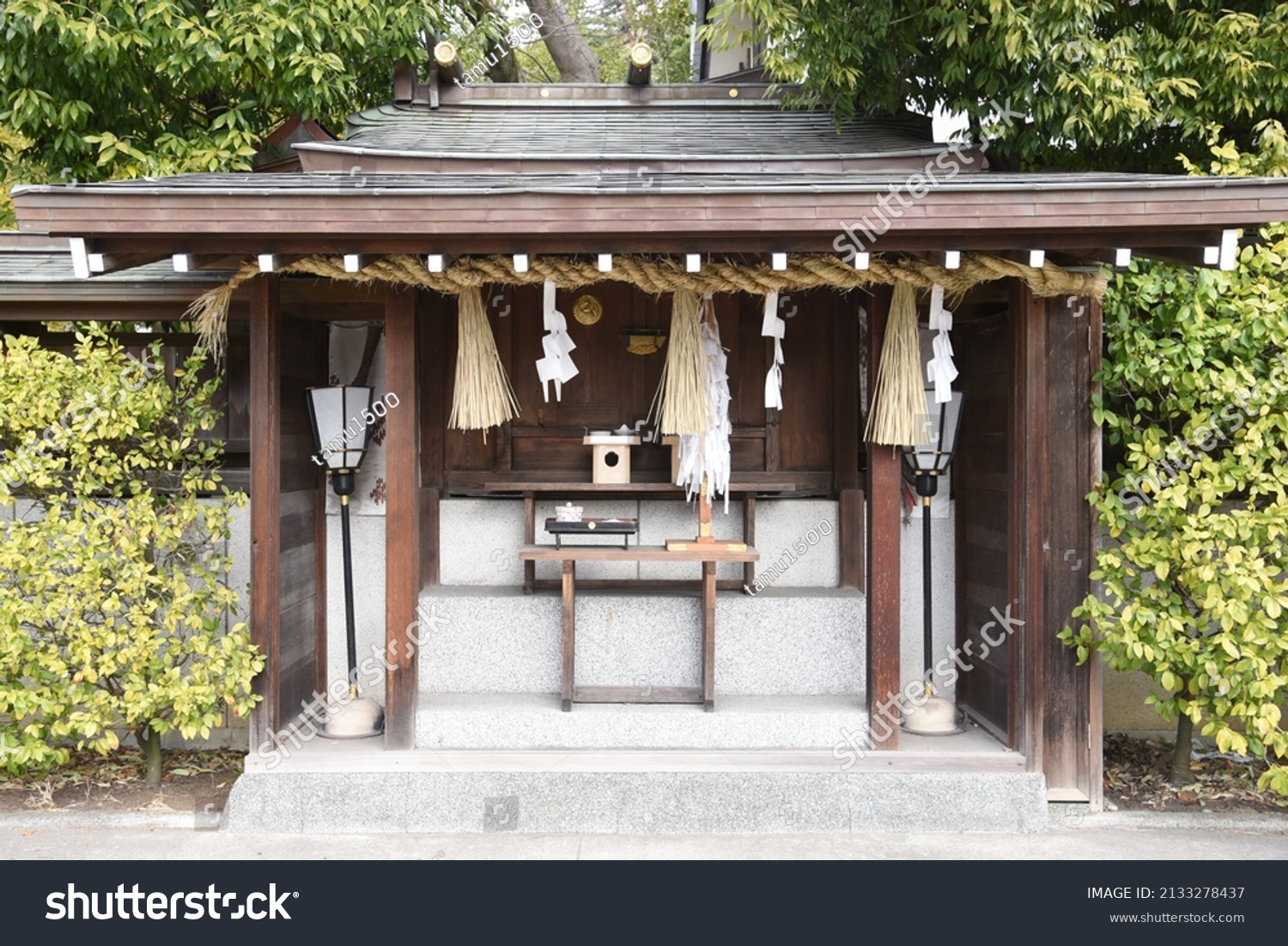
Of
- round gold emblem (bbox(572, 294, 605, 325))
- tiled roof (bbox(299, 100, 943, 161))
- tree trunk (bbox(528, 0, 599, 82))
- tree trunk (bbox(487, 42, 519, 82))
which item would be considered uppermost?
A: tree trunk (bbox(528, 0, 599, 82))

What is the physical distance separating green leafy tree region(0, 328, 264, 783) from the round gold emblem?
2.07 m

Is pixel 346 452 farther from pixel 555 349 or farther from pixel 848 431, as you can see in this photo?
pixel 848 431

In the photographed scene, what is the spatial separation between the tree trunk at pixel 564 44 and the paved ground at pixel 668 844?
10165 millimetres

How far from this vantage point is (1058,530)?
15.8 ft

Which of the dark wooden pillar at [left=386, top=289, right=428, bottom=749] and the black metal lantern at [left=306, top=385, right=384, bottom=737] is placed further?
the black metal lantern at [left=306, top=385, right=384, bottom=737]

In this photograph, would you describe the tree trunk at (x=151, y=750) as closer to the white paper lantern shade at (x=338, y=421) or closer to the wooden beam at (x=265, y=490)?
the wooden beam at (x=265, y=490)

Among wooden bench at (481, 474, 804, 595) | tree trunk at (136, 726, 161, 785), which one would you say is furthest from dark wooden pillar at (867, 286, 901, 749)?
tree trunk at (136, 726, 161, 785)

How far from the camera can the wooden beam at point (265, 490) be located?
4.80m

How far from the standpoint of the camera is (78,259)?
4246 mm

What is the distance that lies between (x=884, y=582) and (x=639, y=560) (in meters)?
1.27

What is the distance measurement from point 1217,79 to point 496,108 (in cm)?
465

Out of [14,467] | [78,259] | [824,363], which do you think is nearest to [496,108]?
[824,363]

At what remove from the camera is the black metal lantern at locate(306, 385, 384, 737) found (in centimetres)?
533

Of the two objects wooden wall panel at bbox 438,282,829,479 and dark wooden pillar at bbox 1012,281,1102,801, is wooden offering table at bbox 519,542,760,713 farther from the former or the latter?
dark wooden pillar at bbox 1012,281,1102,801
